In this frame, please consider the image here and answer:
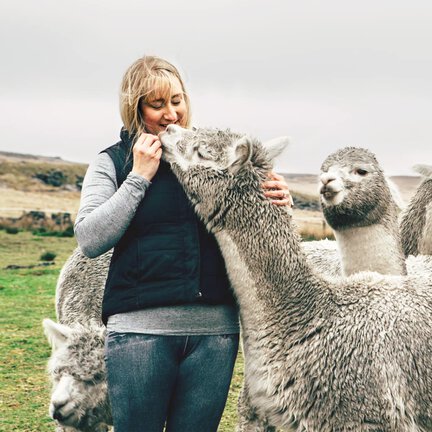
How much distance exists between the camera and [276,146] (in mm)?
3342

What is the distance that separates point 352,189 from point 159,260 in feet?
4.69

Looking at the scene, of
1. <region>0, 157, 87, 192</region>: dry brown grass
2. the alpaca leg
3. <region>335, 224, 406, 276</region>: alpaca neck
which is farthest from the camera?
<region>0, 157, 87, 192</region>: dry brown grass

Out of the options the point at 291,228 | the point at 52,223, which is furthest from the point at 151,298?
the point at 52,223

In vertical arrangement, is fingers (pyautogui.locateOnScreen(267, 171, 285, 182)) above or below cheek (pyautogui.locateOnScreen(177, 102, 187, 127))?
below

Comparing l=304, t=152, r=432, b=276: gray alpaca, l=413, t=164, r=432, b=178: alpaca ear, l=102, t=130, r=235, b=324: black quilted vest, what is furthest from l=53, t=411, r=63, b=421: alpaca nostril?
l=413, t=164, r=432, b=178: alpaca ear

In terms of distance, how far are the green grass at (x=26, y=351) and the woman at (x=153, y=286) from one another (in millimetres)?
2967

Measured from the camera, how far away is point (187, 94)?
3301 mm

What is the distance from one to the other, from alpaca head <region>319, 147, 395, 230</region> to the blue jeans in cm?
116

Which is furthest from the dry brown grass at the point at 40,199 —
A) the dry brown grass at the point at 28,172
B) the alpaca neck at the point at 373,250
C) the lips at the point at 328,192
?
the lips at the point at 328,192

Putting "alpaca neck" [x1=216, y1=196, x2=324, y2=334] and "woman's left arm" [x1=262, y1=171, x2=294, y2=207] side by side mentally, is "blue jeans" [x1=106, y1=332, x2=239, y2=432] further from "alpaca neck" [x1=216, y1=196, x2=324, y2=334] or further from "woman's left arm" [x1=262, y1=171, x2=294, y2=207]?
"woman's left arm" [x1=262, y1=171, x2=294, y2=207]

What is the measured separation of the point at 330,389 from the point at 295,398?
156mm

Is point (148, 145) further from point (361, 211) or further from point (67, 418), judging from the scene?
point (67, 418)

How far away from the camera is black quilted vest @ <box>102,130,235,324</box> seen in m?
2.94

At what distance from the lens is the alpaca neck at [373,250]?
13.3 feet
